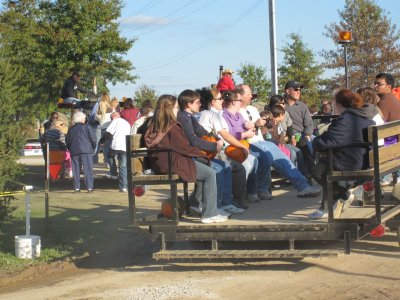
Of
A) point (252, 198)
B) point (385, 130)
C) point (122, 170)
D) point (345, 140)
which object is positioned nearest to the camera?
point (385, 130)

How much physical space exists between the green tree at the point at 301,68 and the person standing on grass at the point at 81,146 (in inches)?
844

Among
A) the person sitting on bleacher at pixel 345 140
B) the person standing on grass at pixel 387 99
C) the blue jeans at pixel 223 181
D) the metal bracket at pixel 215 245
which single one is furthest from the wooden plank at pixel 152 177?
the person standing on grass at pixel 387 99

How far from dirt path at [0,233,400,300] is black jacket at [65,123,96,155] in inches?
257

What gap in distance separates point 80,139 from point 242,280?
28.1 ft

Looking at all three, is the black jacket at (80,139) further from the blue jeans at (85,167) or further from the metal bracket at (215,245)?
the metal bracket at (215,245)

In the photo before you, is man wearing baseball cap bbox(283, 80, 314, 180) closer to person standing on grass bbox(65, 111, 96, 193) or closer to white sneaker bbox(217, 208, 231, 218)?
white sneaker bbox(217, 208, 231, 218)

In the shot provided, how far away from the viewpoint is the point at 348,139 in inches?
337

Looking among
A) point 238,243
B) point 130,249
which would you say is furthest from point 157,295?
point 130,249

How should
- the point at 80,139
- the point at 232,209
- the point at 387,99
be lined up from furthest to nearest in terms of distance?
the point at 80,139, the point at 387,99, the point at 232,209

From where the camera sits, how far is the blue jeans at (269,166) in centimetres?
1096

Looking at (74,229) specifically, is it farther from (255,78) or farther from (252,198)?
(255,78)

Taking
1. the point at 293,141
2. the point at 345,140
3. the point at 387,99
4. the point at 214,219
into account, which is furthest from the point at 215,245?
the point at 293,141

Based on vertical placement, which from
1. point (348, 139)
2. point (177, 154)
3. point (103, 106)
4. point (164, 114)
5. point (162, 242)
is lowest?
point (162, 242)

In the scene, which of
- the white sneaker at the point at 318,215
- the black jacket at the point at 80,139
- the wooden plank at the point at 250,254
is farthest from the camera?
the black jacket at the point at 80,139
